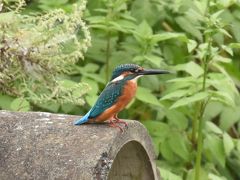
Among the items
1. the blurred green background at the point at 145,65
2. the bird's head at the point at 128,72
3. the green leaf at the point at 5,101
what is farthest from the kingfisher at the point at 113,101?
the green leaf at the point at 5,101

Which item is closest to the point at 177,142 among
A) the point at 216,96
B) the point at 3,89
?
the point at 216,96

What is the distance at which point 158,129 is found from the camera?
15.2ft

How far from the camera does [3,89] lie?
358 centimetres

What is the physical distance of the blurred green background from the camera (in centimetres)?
346

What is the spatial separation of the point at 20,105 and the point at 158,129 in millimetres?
933

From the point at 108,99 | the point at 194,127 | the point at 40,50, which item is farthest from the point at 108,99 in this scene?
the point at 194,127

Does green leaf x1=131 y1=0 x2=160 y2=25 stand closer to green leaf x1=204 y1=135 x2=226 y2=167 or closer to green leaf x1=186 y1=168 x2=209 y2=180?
green leaf x1=204 y1=135 x2=226 y2=167

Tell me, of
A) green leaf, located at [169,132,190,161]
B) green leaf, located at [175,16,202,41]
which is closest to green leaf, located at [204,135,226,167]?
green leaf, located at [169,132,190,161]

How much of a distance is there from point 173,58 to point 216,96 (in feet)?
3.37

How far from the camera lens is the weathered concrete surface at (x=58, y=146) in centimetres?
276

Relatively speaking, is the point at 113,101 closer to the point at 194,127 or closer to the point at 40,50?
the point at 40,50

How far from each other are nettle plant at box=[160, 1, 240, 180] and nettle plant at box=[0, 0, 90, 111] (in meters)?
0.65

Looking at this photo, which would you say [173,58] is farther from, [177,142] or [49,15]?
[49,15]

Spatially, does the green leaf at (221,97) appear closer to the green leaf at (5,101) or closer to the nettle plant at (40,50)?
the nettle plant at (40,50)
